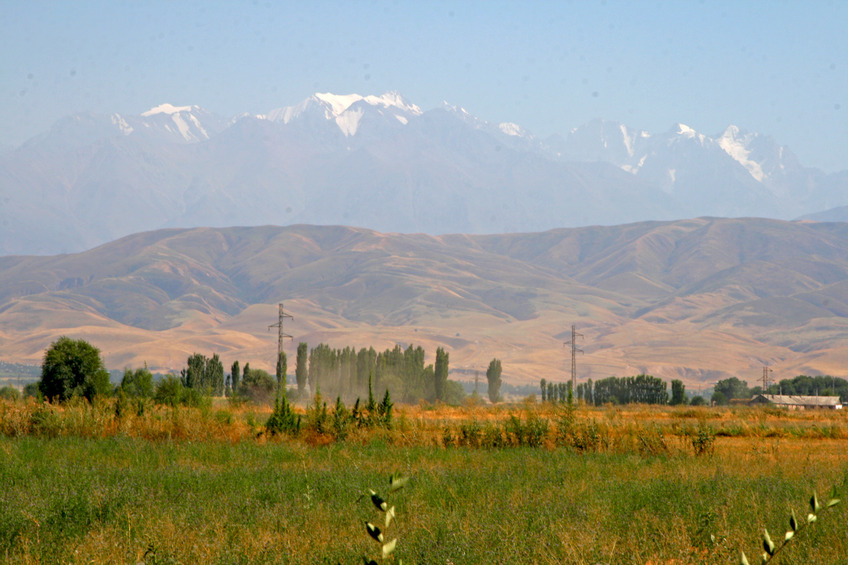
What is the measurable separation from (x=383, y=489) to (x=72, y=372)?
127 feet

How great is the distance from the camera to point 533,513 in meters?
13.0

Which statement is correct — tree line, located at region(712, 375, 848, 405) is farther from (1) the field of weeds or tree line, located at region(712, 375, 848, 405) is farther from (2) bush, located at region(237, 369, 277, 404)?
(1) the field of weeds

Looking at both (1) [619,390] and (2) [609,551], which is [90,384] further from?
(1) [619,390]

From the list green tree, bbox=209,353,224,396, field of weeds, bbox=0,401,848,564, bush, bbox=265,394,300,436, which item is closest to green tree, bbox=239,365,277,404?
green tree, bbox=209,353,224,396

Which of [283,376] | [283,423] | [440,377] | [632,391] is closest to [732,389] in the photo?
[632,391]

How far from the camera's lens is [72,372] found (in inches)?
1907

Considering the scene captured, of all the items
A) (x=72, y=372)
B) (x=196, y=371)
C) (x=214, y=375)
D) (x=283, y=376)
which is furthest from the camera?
(x=214, y=375)

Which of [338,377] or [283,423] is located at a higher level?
[338,377]

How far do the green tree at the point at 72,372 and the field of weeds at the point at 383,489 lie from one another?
83.1 ft

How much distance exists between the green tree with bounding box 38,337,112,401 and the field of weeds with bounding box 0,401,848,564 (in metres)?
25.3

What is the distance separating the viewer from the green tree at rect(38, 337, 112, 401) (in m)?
47.6

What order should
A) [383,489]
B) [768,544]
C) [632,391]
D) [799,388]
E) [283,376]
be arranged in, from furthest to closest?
[799,388] < [632,391] < [283,376] < [383,489] < [768,544]

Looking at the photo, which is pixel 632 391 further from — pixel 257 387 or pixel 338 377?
pixel 257 387

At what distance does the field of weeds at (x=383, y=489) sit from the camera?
11.0 meters
